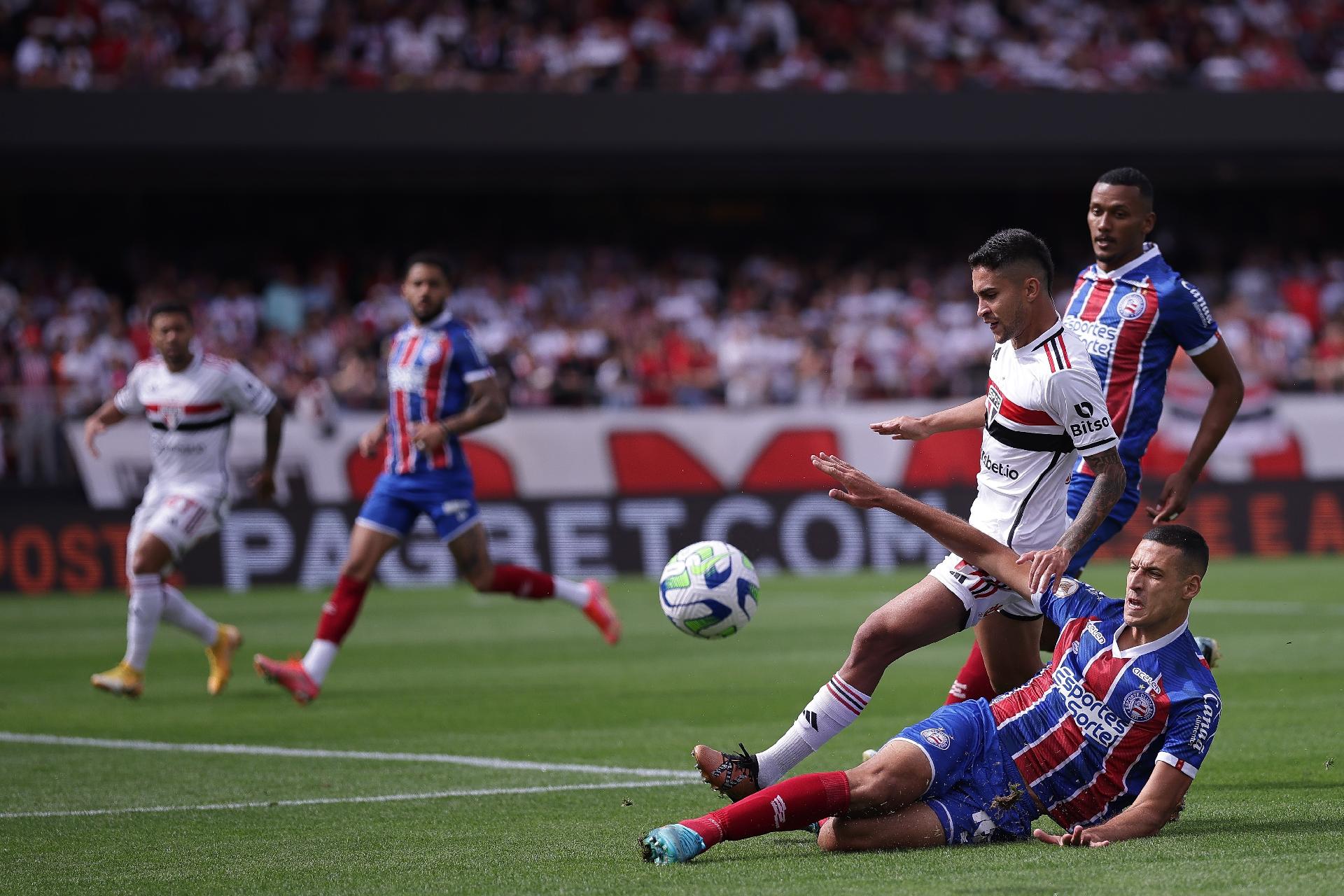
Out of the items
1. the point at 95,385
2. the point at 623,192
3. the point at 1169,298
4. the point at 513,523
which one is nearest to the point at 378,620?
the point at 513,523

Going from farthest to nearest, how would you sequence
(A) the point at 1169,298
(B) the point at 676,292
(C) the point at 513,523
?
1. (B) the point at 676,292
2. (C) the point at 513,523
3. (A) the point at 1169,298

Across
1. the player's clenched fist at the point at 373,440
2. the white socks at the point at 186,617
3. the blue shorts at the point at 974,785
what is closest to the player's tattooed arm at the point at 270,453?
the player's clenched fist at the point at 373,440

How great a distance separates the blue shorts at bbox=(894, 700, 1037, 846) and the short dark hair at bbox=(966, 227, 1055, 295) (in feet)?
5.12

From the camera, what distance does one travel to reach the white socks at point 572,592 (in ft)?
39.0

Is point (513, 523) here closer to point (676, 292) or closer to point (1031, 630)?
point (676, 292)

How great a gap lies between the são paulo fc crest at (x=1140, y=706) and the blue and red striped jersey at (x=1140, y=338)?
1809 mm

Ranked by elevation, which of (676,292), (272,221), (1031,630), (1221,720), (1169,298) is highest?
(272,221)

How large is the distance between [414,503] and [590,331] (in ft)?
44.6

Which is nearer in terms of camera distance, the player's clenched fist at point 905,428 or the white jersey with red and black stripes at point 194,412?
the player's clenched fist at point 905,428

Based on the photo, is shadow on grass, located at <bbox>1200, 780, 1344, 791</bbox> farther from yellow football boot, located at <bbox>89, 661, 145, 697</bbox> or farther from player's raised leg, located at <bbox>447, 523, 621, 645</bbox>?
yellow football boot, located at <bbox>89, 661, 145, 697</bbox>

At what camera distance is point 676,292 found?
26.7 metres

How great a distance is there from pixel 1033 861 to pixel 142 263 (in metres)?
25.8

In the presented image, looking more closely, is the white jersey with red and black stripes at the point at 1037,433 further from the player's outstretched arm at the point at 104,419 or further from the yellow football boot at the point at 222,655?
the player's outstretched arm at the point at 104,419

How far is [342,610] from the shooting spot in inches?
403
